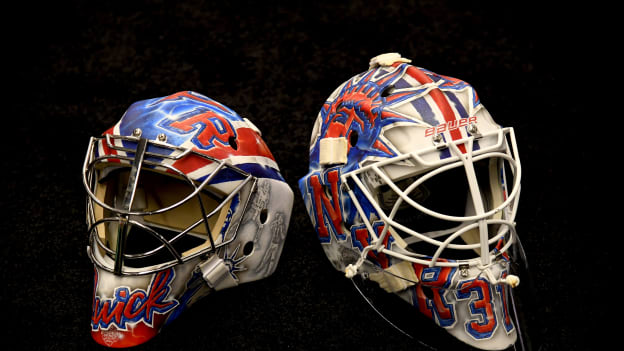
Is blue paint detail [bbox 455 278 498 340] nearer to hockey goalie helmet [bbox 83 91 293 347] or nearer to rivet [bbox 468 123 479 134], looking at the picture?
rivet [bbox 468 123 479 134]

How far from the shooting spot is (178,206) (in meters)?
1.31

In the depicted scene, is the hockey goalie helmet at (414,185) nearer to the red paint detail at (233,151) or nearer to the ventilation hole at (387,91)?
the ventilation hole at (387,91)

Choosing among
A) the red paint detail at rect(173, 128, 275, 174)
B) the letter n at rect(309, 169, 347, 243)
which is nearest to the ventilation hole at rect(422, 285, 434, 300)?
the letter n at rect(309, 169, 347, 243)

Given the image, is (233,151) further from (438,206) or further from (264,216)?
(438,206)

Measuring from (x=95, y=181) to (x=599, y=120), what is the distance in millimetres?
1490

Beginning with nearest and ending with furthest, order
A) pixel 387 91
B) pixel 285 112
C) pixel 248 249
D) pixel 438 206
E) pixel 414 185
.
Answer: pixel 414 185 → pixel 387 91 → pixel 248 249 → pixel 438 206 → pixel 285 112

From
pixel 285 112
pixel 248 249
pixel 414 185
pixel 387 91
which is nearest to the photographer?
pixel 414 185

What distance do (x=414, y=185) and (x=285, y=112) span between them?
32.5 inches

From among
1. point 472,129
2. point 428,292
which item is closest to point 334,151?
point 472,129

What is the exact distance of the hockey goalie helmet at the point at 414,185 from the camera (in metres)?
1.12

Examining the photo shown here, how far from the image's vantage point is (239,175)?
1.25 m

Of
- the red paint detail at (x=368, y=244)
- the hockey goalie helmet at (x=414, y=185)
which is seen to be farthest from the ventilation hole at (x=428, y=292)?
the red paint detail at (x=368, y=244)

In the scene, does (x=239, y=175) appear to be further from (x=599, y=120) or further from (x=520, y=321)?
(x=599, y=120)

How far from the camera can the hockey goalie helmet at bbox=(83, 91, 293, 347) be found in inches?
46.9
